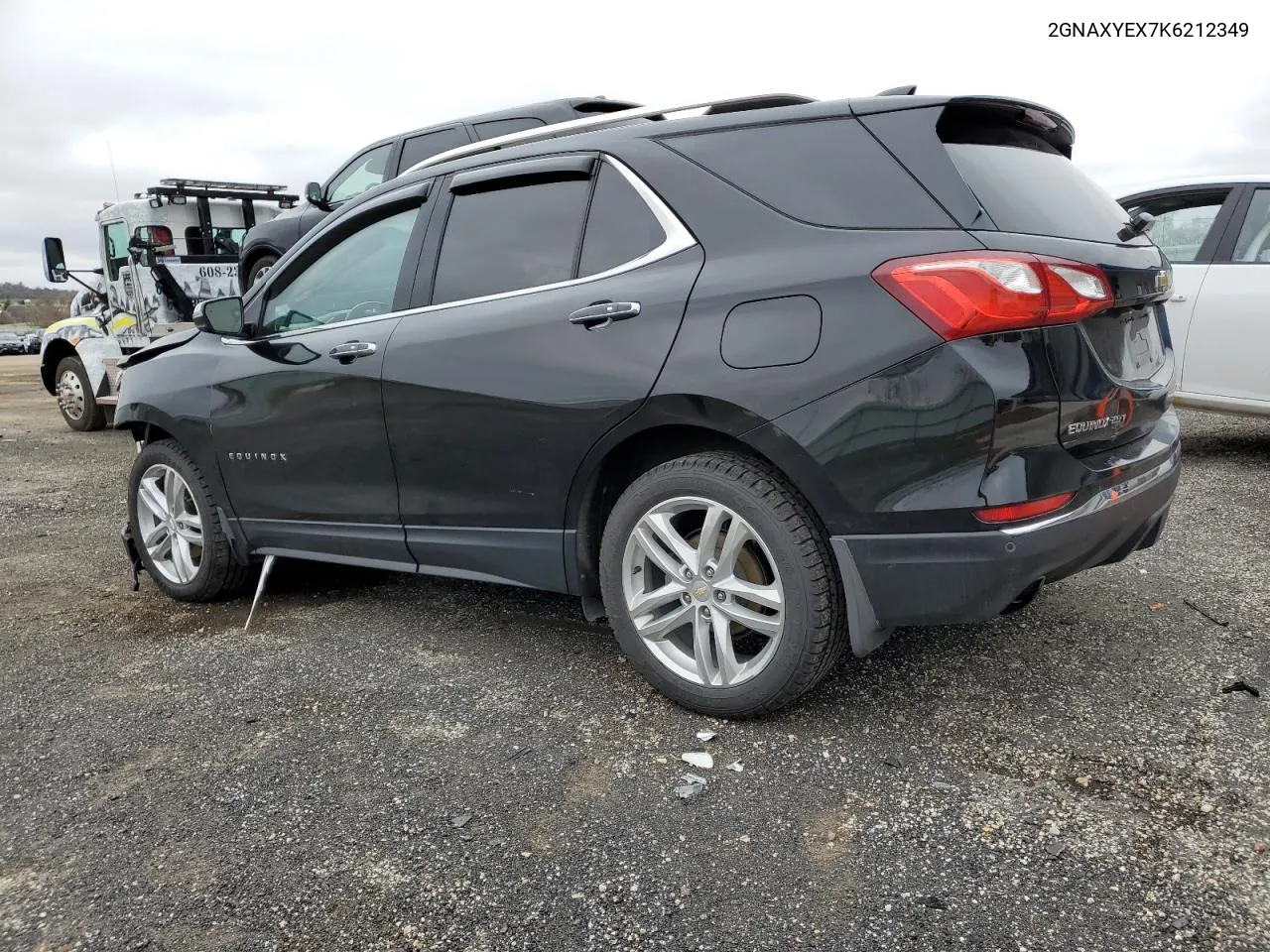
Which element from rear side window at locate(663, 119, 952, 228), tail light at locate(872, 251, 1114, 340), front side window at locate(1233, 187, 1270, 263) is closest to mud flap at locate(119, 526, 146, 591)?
rear side window at locate(663, 119, 952, 228)

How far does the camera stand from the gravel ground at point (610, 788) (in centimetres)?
203

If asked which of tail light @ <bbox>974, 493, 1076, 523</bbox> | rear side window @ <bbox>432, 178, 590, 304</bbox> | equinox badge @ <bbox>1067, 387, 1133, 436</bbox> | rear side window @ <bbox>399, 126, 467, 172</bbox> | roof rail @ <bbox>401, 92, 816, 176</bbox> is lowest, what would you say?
tail light @ <bbox>974, 493, 1076, 523</bbox>

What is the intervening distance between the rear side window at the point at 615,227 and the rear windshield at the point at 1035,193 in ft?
2.94

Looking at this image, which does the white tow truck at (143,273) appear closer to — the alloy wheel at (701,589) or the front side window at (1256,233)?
the alloy wheel at (701,589)

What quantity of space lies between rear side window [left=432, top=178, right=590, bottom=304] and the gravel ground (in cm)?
136

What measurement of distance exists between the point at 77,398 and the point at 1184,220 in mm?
11352

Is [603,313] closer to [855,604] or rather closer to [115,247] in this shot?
[855,604]

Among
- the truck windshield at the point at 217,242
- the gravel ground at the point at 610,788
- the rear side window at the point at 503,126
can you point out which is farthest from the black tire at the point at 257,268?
the gravel ground at the point at 610,788

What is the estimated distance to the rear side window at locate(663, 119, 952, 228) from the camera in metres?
2.49

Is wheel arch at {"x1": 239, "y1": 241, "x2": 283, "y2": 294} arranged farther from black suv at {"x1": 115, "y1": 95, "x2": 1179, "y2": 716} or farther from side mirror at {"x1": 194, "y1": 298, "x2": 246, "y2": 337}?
black suv at {"x1": 115, "y1": 95, "x2": 1179, "y2": 716}

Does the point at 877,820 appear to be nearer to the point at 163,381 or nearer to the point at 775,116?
the point at 775,116

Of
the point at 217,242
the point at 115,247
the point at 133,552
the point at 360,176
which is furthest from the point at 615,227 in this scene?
the point at 115,247

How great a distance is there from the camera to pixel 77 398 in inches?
435

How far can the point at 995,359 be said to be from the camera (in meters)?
2.29
